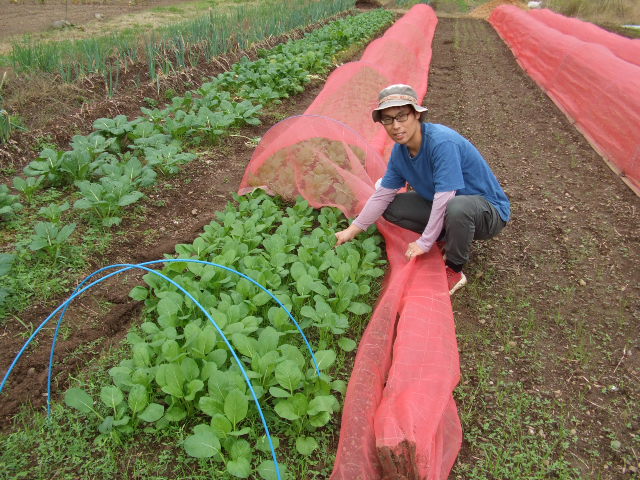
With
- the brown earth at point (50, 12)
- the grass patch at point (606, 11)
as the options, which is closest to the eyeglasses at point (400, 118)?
the brown earth at point (50, 12)

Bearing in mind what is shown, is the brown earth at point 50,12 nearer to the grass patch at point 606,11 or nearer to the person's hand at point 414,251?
the person's hand at point 414,251

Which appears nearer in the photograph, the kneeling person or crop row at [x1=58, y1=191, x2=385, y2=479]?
crop row at [x1=58, y1=191, x2=385, y2=479]

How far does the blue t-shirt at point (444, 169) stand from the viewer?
224 centimetres

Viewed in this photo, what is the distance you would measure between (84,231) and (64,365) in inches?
42.8

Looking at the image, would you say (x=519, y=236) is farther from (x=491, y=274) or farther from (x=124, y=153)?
(x=124, y=153)

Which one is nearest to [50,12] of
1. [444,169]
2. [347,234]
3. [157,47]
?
[157,47]

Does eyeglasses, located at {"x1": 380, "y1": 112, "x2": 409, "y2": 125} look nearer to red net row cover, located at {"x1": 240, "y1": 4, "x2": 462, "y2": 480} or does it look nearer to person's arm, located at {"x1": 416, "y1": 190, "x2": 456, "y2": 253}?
person's arm, located at {"x1": 416, "y1": 190, "x2": 456, "y2": 253}

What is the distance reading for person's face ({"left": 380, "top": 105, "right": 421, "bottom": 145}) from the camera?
211 cm

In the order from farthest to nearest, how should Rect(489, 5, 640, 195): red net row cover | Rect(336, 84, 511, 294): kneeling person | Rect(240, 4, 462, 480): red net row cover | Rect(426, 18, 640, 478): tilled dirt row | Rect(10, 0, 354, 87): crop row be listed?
Rect(10, 0, 354, 87): crop row < Rect(489, 5, 640, 195): red net row cover < Rect(336, 84, 511, 294): kneeling person < Rect(426, 18, 640, 478): tilled dirt row < Rect(240, 4, 462, 480): red net row cover

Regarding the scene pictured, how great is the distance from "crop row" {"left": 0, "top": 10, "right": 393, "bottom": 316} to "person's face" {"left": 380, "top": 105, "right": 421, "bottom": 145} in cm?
168

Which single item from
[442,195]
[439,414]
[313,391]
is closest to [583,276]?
[442,195]

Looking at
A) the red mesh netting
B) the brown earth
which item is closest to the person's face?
the red mesh netting

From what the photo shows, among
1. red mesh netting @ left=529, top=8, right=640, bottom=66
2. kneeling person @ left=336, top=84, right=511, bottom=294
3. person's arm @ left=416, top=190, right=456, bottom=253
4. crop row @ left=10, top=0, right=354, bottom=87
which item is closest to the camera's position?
kneeling person @ left=336, top=84, right=511, bottom=294

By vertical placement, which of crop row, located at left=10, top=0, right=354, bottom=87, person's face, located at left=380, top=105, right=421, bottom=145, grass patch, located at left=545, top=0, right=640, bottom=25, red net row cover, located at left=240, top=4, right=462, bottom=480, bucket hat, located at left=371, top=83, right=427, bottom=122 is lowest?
red net row cover, located at left=240, top=4, right=462, bottom=480
